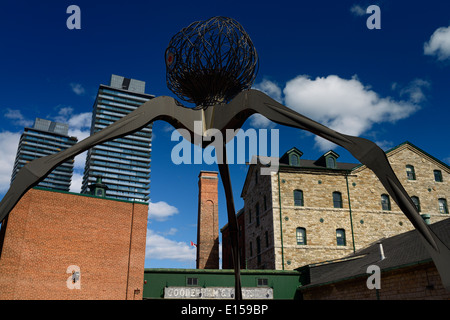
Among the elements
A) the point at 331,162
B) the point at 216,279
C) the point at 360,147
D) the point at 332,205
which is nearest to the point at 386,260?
the point at 216,279

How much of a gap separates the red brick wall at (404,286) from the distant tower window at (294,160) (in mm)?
13096

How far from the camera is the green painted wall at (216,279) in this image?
82.1 ft

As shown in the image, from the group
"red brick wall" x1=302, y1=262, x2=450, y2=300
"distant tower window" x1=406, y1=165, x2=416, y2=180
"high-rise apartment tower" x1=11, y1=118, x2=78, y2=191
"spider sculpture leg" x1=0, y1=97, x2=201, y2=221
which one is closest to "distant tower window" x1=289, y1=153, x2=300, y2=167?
"distant tower window" x1=406, y1=165, x2=416, y2=180

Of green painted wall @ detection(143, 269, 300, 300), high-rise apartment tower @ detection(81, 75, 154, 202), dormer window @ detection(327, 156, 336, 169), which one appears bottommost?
green painted wall @ detection(143, 269, 300, 300)

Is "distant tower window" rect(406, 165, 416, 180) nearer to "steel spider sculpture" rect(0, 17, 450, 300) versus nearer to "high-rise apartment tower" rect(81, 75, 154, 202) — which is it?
"steel spider sculpture" rect(0, 17, 450, 300)

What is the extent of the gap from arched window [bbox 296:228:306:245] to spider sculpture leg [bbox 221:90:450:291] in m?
25.1

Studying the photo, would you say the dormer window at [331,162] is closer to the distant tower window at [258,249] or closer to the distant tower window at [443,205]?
the distant tower window at [258,249]

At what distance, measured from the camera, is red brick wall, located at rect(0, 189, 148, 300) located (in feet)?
71.4

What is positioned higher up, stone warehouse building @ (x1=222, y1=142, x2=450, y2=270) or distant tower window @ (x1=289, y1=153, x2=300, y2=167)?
distant tower window @ (x1=289, y1=153, x2=300, y2=167)

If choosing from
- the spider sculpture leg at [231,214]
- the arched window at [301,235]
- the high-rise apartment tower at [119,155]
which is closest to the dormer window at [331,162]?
the arched window at [301,235]

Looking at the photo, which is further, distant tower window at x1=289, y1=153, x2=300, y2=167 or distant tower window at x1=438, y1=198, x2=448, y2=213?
distant tower window at x1=289, y1=153, x2=300, y2=167

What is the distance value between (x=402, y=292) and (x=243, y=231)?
2337 cm
